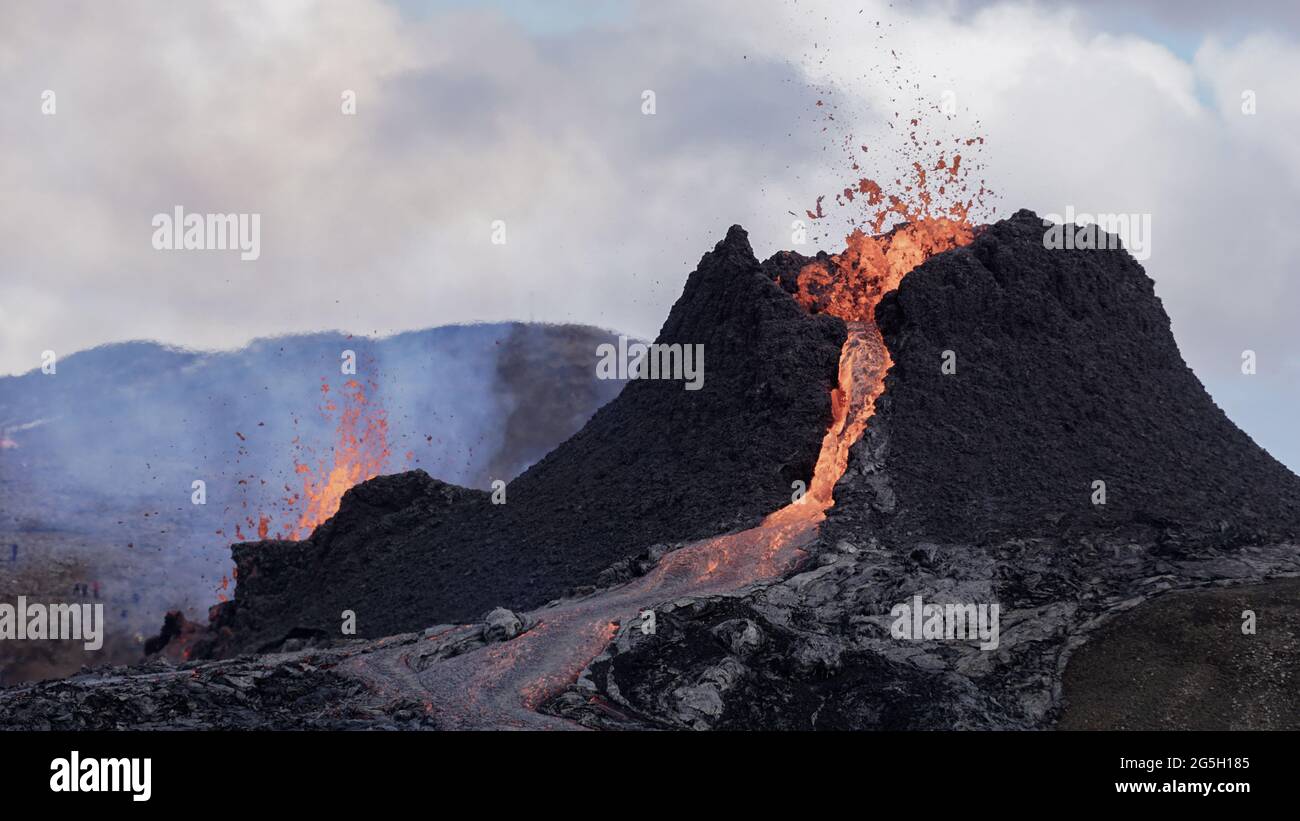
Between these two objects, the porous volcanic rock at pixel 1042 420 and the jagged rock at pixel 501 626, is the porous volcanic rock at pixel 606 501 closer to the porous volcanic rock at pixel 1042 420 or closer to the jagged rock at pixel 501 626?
the porous volcanic rock at pixel 1042 420

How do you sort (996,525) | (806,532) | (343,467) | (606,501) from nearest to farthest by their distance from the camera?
(996,525)
(806,532)
(606,501)
(343,467)

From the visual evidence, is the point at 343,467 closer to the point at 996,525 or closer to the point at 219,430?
the point at 219,430

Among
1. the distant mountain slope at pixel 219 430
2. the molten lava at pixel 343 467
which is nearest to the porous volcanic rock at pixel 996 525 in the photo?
the molten lava at pixel 343 467

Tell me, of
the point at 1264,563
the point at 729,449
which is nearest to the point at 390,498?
the point at 729,449

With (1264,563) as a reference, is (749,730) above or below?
below

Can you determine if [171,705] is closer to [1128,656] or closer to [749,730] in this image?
[749,730]

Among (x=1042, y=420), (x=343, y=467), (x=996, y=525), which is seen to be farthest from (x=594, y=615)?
(x=343, y=467)
